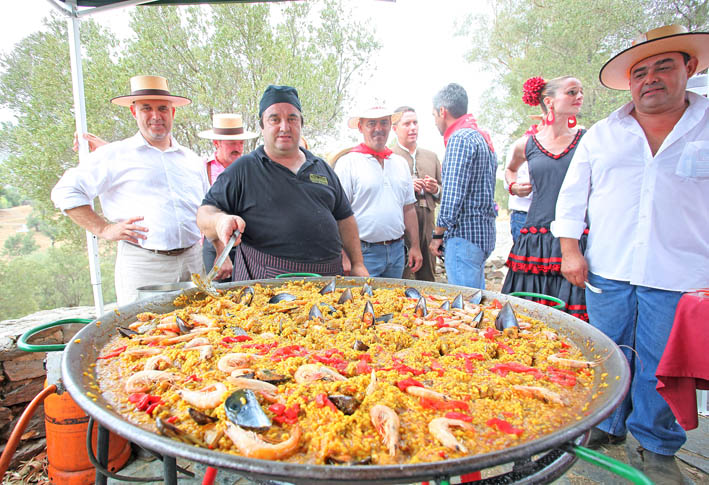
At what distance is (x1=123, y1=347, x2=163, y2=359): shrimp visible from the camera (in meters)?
1.64

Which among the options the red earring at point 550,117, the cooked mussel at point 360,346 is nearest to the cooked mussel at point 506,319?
the cooked mussel at point 360,346

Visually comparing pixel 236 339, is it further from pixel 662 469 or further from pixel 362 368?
pixel 662 469

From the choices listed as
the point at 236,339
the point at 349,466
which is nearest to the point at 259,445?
the point at 349,466

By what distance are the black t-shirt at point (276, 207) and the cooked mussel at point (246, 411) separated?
1.91 meters

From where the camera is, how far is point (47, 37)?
25.9ft

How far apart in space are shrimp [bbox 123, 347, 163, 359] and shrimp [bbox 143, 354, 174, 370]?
9 centimetres

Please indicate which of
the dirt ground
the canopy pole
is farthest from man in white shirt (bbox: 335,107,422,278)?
the dirt ground

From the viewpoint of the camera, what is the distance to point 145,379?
4.66ft

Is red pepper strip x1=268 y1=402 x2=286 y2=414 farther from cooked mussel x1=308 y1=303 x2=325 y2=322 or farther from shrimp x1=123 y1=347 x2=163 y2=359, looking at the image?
cooked mussel x1=308 y1=303 x2=325 y2=322

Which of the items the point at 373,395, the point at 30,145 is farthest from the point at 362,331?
the point at 30,145

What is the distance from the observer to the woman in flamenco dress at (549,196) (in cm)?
340

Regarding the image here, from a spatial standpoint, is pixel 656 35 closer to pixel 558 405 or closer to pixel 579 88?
pixel 579 88

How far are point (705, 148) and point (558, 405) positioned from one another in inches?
77.3

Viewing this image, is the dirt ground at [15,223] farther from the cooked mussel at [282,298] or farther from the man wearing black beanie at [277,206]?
the cooked mussel at [282,298]
